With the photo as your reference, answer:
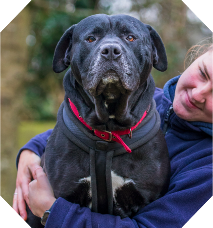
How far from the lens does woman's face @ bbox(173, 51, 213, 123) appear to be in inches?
71.2

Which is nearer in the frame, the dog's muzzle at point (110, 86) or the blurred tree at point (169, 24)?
the dog's muzzle at point (110, 86)

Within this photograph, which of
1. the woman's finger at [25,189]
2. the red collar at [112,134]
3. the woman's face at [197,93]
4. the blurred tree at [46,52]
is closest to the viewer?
the red collar at [112,134]

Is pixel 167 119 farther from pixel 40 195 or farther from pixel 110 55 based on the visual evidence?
pixel 40 195

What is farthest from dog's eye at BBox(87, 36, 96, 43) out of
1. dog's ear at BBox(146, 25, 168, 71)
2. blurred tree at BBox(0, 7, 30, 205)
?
blurred tree at BBox(0, 7, 30, 205)

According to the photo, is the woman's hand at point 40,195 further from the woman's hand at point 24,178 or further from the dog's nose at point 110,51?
the dog's nose at point 110,51

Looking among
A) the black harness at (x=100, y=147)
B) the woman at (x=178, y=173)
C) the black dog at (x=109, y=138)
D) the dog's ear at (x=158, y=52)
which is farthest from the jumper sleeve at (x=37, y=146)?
the dog's ear at (x=158, y=52)

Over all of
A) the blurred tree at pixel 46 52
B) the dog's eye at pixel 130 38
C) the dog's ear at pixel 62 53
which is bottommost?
the blurred tree at pixel 46 52

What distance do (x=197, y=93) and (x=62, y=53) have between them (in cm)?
104

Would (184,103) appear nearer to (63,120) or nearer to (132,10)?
(63,120)

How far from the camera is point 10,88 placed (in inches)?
144

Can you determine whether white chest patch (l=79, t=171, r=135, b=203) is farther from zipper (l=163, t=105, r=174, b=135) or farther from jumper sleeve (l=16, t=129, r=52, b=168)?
jumper sleeve (l=16, t=129, r=52, b=168)

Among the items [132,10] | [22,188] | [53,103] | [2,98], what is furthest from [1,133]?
[53,103]

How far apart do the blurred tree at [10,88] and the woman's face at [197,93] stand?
2.56 metres

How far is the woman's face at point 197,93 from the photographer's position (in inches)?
71.2
